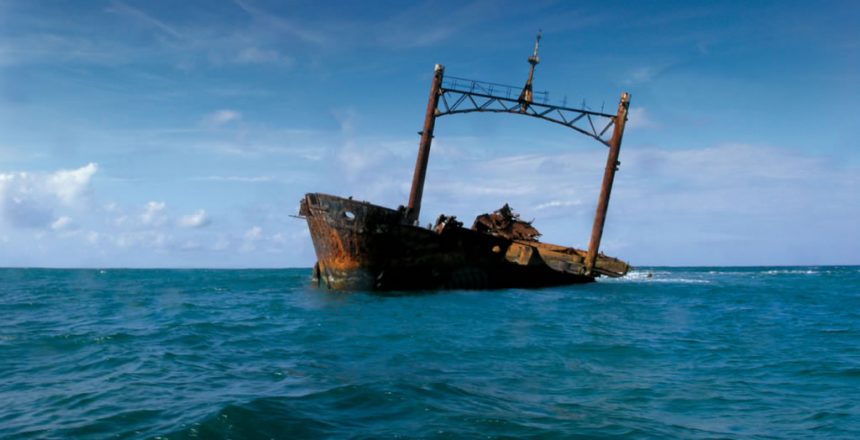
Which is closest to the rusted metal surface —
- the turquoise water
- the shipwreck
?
the shipwreck

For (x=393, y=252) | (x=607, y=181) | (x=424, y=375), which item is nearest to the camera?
(x=424, y=375)

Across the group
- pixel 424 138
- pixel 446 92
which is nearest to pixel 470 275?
pixel 424 138

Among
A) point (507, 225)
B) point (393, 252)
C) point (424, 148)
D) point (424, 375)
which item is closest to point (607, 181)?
point (507, 225)

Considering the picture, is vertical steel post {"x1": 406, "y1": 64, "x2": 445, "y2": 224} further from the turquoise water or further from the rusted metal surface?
the turquoise water

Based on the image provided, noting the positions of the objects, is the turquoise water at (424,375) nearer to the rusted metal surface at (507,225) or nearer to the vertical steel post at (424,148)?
the vertical steel post at (424,148)

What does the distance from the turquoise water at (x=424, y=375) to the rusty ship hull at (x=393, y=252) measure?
9.60 ft

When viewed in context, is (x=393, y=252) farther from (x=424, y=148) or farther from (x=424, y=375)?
(x=424, y=375)

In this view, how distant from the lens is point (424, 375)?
24.6 ft

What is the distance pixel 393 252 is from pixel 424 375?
406 inches

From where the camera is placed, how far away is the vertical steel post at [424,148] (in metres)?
21.8

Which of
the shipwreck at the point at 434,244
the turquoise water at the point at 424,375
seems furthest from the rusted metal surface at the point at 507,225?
the turquoise water at the point at 424,375

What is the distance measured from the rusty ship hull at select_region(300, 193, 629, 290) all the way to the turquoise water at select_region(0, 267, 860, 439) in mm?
2925

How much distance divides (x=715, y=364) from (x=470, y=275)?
11830 mm

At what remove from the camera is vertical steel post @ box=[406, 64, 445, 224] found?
21.8m
